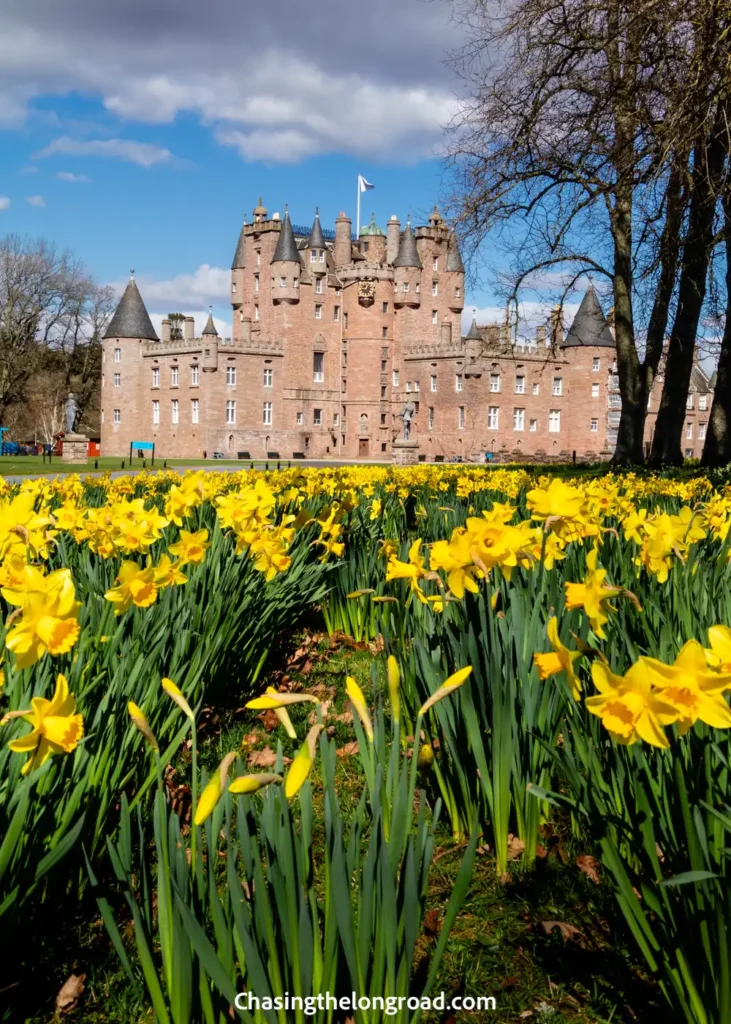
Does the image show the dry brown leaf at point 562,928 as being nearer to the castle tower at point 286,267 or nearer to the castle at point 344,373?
the castle at point 344,373

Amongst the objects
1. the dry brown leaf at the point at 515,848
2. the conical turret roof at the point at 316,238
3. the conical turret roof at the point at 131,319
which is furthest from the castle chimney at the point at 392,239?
the dry brown leaf at the point at 515,848

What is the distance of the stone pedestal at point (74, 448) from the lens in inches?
1347

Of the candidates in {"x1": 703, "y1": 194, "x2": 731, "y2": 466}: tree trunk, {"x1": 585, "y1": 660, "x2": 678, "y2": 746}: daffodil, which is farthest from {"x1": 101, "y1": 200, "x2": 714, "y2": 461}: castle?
{"x1": 585, "y1": 660, "x2": 678, "y2": 746}: daffodil

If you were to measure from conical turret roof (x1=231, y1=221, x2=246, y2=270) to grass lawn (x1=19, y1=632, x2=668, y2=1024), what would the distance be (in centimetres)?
6651

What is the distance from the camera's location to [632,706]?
4.30ft

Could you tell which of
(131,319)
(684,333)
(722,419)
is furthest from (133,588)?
(131,319)

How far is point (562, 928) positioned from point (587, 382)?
2511 inches

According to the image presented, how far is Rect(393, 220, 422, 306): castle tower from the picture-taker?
63.1 m

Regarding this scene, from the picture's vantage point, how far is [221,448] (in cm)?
5791

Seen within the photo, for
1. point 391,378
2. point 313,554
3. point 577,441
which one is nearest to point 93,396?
point 391,378

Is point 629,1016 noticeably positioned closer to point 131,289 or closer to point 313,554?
point 313,554

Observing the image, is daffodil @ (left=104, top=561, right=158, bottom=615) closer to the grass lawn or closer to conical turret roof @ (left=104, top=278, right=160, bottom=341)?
the grass lawn

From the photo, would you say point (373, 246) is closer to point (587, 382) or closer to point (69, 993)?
point (587, 382)

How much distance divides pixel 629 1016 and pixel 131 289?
65.8 metres
